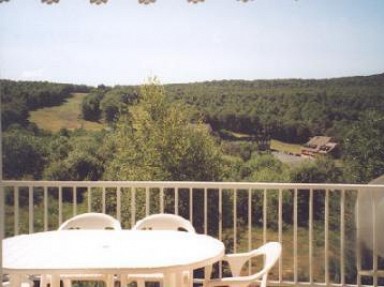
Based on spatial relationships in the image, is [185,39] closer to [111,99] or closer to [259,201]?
[111,99]

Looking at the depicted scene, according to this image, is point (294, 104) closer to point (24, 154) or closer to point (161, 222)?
point (24, 154)

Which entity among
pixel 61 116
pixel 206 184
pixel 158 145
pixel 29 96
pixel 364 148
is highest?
pixel 29 96

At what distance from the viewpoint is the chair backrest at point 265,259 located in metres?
2.81

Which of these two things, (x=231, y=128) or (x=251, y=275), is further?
(x=231, y=128)

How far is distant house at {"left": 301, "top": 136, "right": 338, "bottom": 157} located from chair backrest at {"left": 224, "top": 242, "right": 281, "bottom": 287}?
12893 millimetres

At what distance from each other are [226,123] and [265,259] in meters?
14.3

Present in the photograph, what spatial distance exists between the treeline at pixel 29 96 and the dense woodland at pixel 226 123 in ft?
0.09

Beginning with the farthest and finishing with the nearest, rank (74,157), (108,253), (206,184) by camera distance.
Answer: (74,157), (206,184), (108,253)

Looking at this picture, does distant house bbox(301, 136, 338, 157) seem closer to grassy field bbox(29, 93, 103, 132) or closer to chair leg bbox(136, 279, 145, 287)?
grassy field bbox(29, 93, 103, 132)

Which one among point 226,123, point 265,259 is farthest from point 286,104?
point 265,259

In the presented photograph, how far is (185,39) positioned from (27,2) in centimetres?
519

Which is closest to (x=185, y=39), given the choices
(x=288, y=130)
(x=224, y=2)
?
(x=224, y=2)

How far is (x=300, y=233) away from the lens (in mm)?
15914

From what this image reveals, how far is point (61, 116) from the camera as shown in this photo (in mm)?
15875
